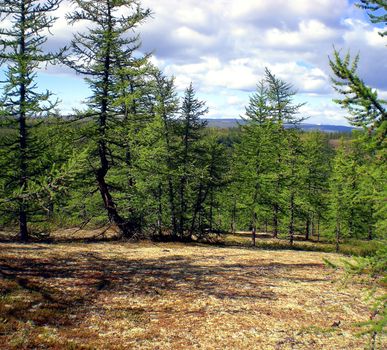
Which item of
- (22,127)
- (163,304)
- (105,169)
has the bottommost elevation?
(163,304)

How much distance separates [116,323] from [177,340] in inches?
78.9

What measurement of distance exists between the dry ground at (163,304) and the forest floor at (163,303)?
0.11ft

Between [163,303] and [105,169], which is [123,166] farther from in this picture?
[163,303]

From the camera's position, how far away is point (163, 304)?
40.5ft

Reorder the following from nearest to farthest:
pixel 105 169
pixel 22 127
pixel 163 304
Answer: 1. pixel 163 304
2. pixel 22 127
3. pixel 105 169

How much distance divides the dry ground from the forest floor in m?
0.03

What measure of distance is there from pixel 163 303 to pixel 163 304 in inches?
3.1

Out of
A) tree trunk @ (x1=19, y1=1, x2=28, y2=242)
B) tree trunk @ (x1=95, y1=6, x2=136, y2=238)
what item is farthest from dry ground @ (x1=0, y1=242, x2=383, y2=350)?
tree trunk @ (x1=95, y1=6, x2=136, y2=238)

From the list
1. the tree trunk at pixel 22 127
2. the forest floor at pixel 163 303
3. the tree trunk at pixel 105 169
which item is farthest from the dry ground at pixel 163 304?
the tree trunk at pixel 105 169

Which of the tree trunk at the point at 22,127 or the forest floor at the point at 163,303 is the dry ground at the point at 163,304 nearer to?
the forest floor at the point at 163,303

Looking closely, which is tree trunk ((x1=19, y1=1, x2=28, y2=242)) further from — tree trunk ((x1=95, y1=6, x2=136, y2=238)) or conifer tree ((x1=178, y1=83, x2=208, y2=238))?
conifer tree ((x1=178, y1=83, x2=208, y2=238))

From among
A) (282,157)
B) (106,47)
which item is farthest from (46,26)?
(282,157)

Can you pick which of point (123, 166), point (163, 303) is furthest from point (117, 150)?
point (163, 303)

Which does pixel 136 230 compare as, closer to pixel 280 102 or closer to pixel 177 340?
pixel 177 340
